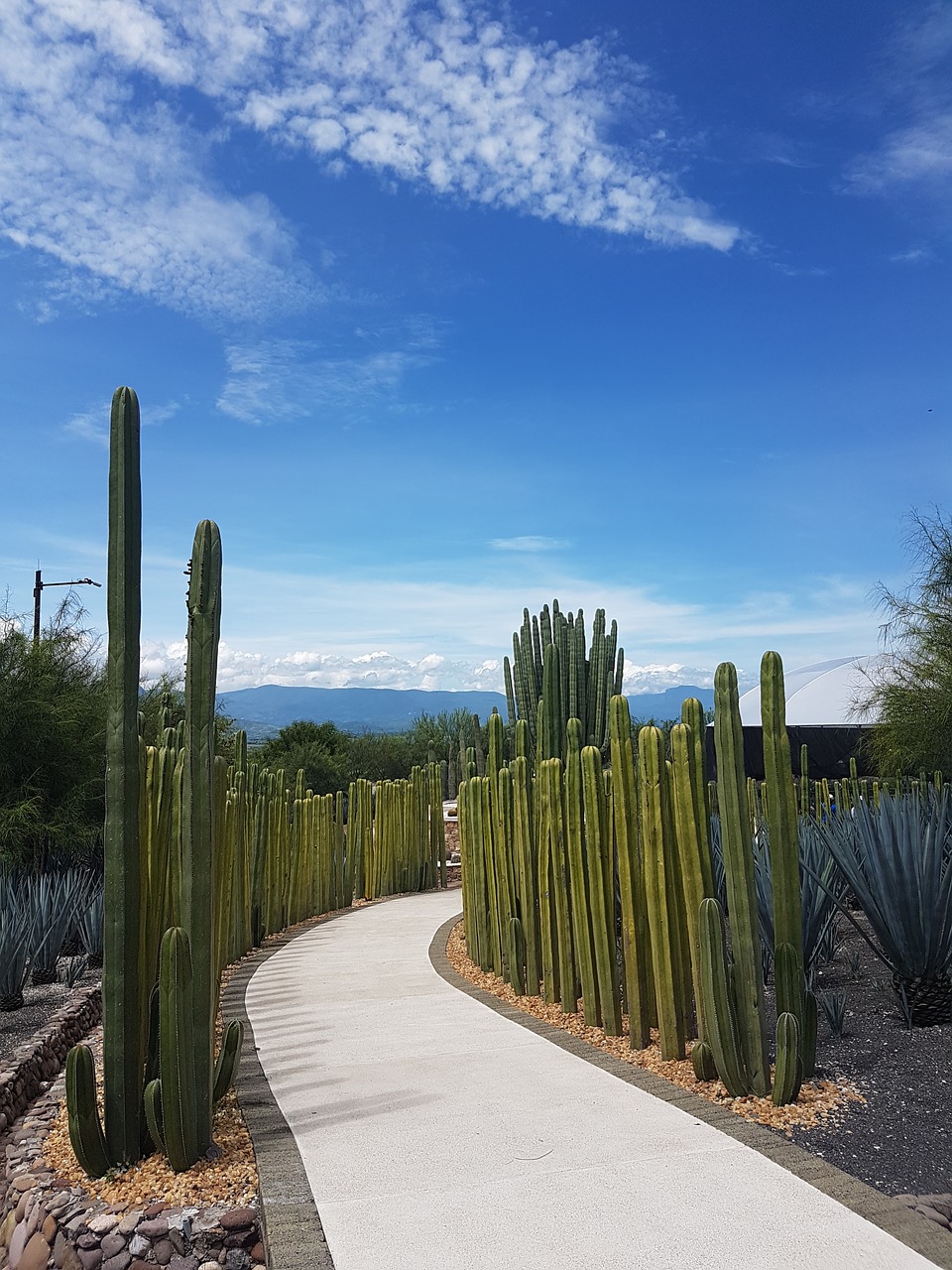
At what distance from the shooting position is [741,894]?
11.0 ft

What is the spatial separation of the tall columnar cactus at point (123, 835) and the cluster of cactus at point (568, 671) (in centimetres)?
512

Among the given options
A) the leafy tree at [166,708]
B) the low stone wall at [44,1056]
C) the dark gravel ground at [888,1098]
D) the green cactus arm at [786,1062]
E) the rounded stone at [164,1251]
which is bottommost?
the low stone wall at [44,1056]

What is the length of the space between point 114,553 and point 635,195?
272 inches

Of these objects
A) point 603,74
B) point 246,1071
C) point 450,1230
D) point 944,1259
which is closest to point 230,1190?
point 450,1230

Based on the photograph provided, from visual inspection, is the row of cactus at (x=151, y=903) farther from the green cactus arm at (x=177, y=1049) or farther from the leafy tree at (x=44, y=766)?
the leafy tree at (x=44, y=766)

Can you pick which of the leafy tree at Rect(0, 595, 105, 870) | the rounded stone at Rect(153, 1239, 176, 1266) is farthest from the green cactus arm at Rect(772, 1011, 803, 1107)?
the leafy tree at Rect(0, 595, 105, 870)

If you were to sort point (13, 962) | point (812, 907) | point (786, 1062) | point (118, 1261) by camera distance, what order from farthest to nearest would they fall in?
point (13, 962) < point (812, 907) < point (786, 1062) < point (118, 1261)

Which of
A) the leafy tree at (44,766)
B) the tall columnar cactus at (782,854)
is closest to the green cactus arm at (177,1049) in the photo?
the tall columnar cactus at (782,854)

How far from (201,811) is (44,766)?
743 centimetres

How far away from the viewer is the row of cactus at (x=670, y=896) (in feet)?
10.9

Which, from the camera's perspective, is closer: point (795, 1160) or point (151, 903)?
point (795, 1160)

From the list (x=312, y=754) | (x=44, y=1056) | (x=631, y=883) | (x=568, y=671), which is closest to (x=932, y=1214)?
(x=631, y=883)

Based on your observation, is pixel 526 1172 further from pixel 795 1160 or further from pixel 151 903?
pixel 151 903

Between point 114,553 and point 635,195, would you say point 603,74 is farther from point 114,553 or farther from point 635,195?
point 114,553
